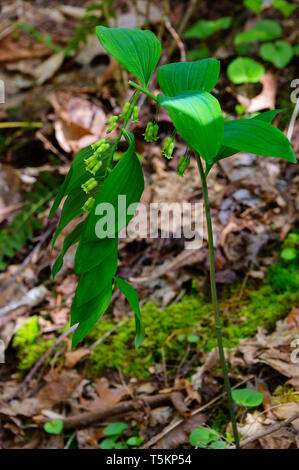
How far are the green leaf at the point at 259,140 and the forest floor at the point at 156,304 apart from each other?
2.81ft

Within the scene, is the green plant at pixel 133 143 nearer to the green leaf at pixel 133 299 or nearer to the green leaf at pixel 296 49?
the green leaf at pixel 133 299

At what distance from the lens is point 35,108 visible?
3564 millimetres

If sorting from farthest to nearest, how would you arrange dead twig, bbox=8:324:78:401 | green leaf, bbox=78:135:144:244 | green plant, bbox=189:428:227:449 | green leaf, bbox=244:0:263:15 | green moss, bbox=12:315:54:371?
green leaf, bbox=244:0:263:15, green moss, bbox=12:315:54:371, dead twig, bbox=8:324:78:401, green plant, bbox=189:428:227:449, green leaf, bbox=78:135:144:244

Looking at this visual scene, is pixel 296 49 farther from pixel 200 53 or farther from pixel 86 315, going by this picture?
pixel 86 315

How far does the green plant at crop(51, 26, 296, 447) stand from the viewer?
2.48 feet

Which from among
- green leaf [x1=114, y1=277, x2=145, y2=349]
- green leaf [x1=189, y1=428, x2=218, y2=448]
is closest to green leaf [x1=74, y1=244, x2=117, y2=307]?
green leaf [x1=114, y1=277, x2=145, y2=349]

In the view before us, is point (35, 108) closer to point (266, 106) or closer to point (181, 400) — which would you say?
point (266, 106)

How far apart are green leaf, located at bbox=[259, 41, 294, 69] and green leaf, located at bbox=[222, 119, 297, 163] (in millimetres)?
2265

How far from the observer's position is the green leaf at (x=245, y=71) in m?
2.81

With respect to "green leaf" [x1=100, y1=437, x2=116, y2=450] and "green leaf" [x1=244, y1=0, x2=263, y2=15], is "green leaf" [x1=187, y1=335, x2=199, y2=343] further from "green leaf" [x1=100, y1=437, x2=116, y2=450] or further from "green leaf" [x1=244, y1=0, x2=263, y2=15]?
"green leaf" [x1=244, y1=0, x2=263, y2=15]

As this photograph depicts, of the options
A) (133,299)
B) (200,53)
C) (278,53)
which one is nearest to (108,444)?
(133,299)

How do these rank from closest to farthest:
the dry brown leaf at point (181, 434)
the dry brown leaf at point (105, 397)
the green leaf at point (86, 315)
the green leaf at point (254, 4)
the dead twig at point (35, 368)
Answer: the green leaf at point (86, 315) < the dry brown leaf at point (181, 434) < the dry brown leaf at point (105, 397) < the dead twig at point (35, 368) < the green leaf at point (254, 4)

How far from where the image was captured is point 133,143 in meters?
0.91

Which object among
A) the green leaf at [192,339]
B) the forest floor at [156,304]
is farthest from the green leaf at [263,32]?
the green leaf at [192,339]
